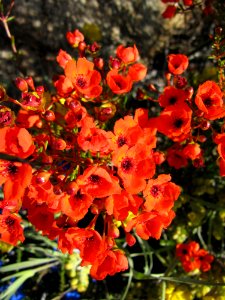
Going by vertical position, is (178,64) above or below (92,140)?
above

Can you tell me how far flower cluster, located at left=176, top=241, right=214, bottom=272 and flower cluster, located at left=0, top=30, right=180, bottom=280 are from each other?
79 centimetres

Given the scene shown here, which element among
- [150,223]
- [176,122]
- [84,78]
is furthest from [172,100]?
[150,223]

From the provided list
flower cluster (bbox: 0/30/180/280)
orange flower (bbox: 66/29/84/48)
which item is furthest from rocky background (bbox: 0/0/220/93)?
flower cluster (bbox: 0/30/180/280)

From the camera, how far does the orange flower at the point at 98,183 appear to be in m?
1.31

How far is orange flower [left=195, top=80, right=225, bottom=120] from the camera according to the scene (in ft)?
4.69

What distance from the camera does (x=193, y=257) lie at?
7.38ft

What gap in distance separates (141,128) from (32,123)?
1.48 feet

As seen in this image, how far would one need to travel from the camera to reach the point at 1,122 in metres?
1.36

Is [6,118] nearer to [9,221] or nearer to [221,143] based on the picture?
[9,221]

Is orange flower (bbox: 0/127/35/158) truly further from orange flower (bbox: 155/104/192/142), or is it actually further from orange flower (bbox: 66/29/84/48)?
orange flower (bbox: 66/29/84/48)

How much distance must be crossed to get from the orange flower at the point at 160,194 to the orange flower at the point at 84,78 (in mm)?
442

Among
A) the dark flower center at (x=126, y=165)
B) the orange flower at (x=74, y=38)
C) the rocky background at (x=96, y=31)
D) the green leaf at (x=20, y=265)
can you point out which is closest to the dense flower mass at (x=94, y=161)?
the dark flower center at (x=126, y=165)

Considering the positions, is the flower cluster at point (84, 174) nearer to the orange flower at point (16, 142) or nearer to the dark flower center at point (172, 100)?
the orange flower at point (16, 142)

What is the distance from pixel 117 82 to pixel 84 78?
5.7 inches
